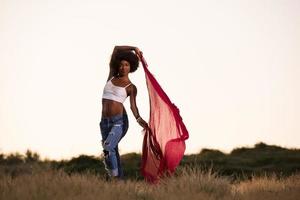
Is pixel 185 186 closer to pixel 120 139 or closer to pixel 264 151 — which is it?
pixel 120 139

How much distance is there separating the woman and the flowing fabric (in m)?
0.82

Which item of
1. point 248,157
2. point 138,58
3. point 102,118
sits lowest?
point 248,157

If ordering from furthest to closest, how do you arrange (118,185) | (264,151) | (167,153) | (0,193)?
(264,151)
(167,153)
(118,185)
(0,193)

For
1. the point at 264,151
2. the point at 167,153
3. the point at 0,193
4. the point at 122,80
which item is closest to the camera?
the point at 0,193

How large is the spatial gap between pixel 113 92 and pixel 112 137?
76cm

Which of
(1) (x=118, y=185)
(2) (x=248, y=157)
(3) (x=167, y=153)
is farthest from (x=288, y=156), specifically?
(1) (x=118, y=185)

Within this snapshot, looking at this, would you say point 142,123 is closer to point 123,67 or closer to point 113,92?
point 113,92

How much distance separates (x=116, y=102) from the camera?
38.3ft

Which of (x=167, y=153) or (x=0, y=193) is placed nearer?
(x=0, y=193)

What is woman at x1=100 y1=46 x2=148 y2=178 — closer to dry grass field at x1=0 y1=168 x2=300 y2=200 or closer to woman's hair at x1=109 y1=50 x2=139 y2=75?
woman's hair at x1=109 y1=50 x2=139 y2=75

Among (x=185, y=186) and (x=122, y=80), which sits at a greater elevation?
(x=122, y=80)

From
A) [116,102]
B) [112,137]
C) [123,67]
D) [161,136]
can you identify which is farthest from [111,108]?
[161,136]

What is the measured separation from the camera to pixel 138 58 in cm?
1205

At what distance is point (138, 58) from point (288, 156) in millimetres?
15280
